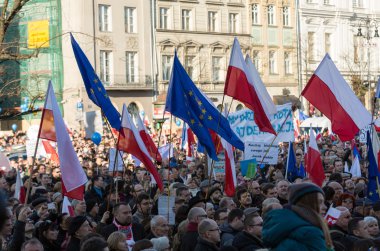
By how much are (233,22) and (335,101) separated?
153 feet

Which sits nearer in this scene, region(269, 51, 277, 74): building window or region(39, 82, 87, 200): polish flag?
region(39, 82, 87, 200): polish flag

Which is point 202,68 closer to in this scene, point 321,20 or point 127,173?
point 321,20

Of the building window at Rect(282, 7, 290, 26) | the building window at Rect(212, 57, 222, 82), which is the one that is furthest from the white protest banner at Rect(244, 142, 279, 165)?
the building window at Rect(282, 7, 290, 26)

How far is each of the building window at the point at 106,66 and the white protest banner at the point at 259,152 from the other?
113ft

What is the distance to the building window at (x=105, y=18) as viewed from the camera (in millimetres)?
51719

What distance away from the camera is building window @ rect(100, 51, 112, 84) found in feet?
169

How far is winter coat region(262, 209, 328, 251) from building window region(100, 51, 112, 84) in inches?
1822

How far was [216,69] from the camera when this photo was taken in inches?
2319

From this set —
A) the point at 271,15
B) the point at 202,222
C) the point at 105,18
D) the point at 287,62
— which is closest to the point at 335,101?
the point at 202,222

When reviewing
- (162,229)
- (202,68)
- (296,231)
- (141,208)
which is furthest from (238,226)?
(202,68)

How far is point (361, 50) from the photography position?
2670 inches

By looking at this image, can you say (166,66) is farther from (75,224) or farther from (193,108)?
(75,224)

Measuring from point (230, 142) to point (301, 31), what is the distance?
5076cm

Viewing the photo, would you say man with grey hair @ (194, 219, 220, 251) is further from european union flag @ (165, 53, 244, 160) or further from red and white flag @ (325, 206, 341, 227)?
european union flag @ (165, 53, 244, 160)
